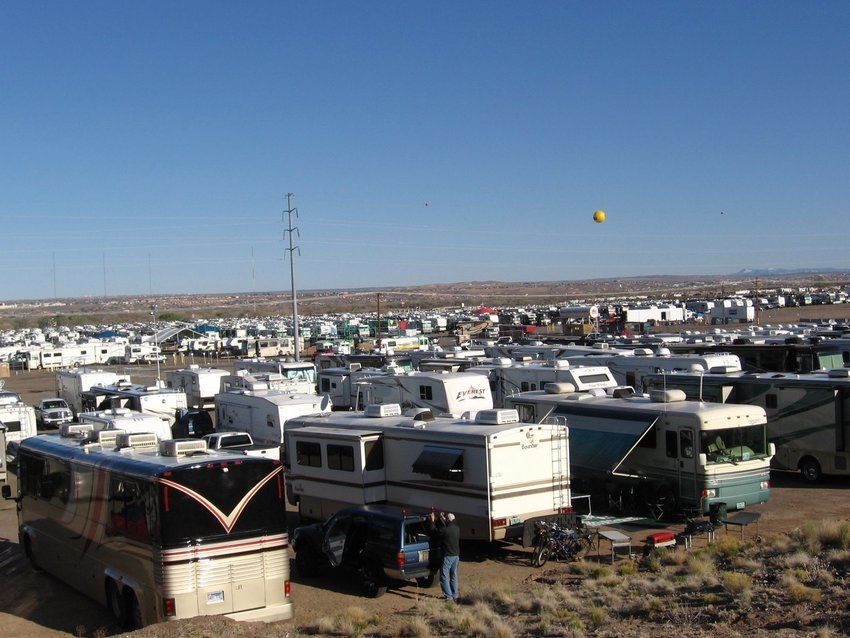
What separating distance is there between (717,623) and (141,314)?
623 ft

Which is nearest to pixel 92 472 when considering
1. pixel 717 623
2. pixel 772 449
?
pixel 717 623

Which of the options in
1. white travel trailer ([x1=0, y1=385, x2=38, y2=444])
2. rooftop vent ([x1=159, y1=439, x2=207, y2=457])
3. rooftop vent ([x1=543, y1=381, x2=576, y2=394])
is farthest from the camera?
white travel trailer ([x1=0, y1=385, x2=38, y2=444])

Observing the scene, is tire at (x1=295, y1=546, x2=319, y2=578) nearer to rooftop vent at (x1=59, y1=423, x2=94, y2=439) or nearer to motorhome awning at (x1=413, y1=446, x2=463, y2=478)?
motorhome awning at (x1=413, y1=446, x2=463, y2=478)

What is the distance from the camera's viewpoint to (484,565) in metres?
13.8

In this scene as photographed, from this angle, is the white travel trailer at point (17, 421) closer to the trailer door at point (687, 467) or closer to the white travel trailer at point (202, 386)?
the white travel trailer at point (202, 386)

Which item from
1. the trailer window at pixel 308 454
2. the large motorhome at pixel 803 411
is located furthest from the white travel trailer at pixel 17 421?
the large motorhome at pixel 803 411

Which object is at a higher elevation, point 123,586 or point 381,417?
point 381,417

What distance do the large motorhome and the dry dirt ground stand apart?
3.28 metres

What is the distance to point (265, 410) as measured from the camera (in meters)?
24.3

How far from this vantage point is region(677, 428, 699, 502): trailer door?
15.8m

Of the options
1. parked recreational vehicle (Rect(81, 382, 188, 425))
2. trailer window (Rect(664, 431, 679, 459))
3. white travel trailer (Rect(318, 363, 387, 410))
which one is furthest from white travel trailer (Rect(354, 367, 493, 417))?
parked recreational vehicle (Rect(81, 382, 188, 425))

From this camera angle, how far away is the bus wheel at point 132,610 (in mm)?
10703

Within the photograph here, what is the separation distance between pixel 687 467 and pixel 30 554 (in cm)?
1063

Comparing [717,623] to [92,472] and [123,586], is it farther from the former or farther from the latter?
[92,472]
